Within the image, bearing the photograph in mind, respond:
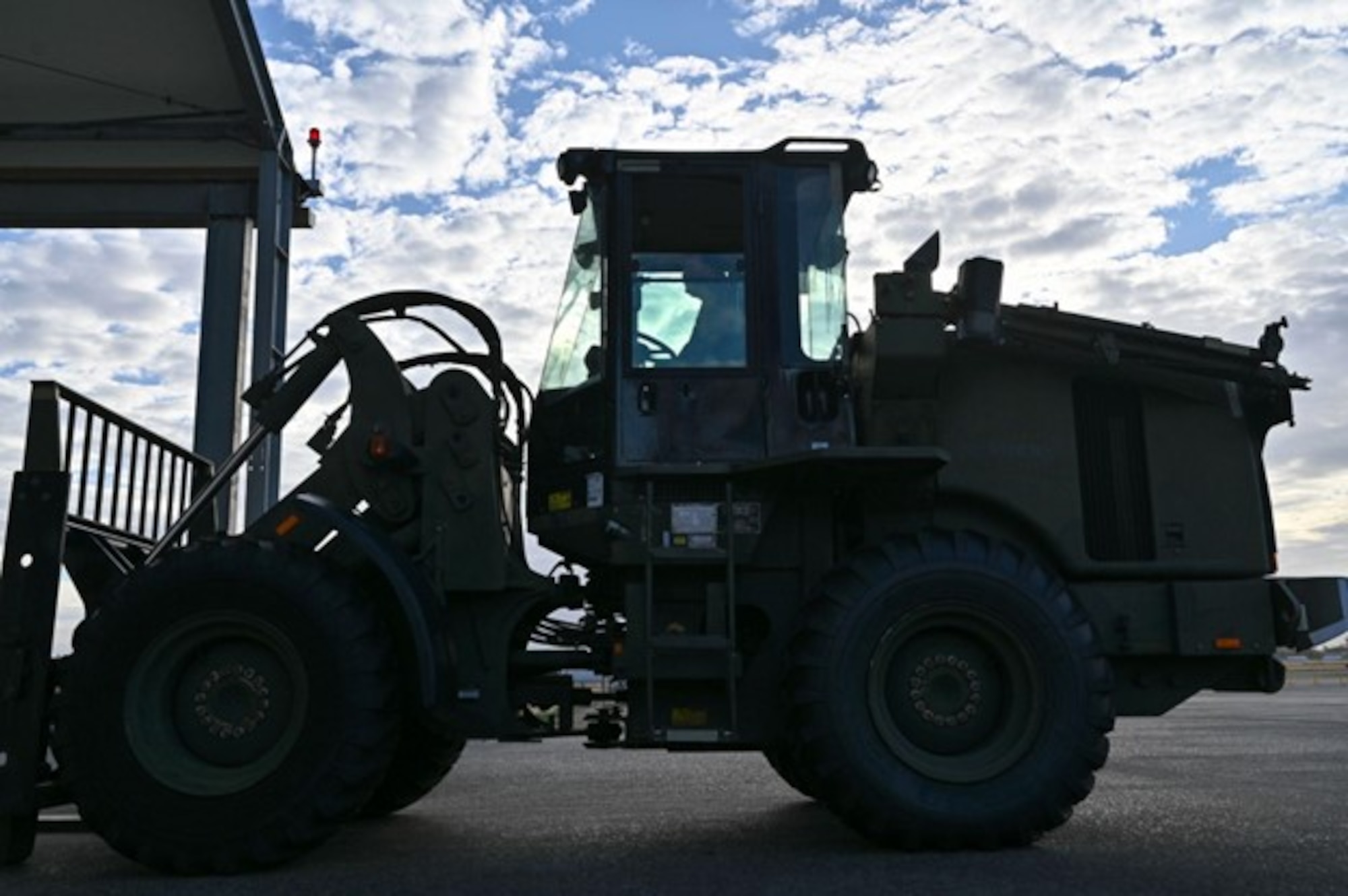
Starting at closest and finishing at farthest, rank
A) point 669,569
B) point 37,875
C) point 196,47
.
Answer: point 37,875, point 669,569, point 196,47

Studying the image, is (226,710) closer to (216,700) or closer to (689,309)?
(216,700)

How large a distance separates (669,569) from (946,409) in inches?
63.7

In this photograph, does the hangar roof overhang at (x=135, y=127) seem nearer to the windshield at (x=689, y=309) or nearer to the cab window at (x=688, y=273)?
the cab window at (x=688, y=273)

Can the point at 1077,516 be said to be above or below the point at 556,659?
above

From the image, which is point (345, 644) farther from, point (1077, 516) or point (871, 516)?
point (1077, 516)

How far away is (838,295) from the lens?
629 cm

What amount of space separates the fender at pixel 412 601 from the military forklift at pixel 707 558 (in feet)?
0.07

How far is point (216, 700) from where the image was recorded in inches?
221

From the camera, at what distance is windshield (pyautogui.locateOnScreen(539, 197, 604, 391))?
20.6 feet

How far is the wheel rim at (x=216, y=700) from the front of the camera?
5.45 meters

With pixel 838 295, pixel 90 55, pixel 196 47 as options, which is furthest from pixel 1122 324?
A: pixel 90 55

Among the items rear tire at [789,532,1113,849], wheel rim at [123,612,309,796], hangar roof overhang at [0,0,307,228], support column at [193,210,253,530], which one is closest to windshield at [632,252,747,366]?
rear tire at [789,532,1113,849]

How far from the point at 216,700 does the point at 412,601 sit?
1008 mm

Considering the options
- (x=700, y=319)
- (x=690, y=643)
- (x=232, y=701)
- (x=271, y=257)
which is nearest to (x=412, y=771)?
(x=232, y=701)
